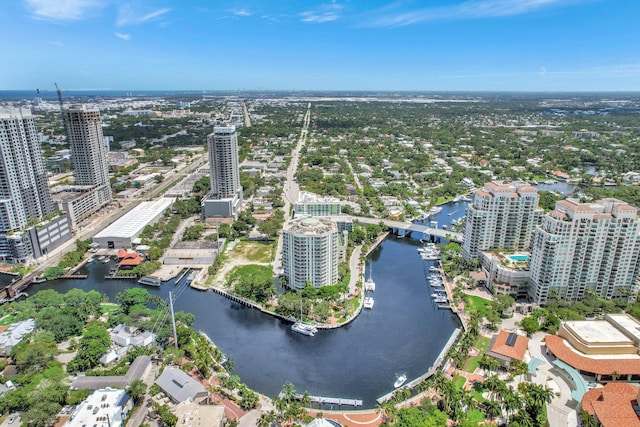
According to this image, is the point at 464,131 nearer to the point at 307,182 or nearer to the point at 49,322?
the point at 307,182

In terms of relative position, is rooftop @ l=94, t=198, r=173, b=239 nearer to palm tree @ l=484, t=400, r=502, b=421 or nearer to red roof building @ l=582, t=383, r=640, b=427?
palm tree @ l=484, t=400, r=502, b=421

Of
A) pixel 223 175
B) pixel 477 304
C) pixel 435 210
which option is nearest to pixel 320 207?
pixel 223 175

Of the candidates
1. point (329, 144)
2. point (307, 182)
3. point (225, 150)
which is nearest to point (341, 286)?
point (225, 150)

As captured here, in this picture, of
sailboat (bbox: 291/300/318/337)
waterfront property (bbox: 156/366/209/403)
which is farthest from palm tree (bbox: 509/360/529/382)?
waterfront property (bbox: 156/366/209/403)

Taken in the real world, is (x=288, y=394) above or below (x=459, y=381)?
above

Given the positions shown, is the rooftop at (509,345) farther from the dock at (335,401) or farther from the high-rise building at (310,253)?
the high-rise building at (310,253)

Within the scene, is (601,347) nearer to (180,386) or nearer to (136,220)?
(180,386)
